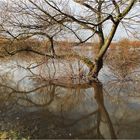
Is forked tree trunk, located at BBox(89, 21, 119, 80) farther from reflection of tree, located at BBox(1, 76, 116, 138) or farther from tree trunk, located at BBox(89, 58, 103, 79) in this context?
reflection of tree, located at BBox(1, 76, 116, 138)

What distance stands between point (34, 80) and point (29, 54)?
2.09 metres

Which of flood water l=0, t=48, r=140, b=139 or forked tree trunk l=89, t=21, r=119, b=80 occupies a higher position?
forked tree trunk l=89, t=21, r=119, b=80

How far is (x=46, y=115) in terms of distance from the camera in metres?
9.23

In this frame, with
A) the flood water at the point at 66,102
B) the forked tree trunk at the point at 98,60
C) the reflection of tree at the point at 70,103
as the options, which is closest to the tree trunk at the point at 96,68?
the forked tree trunk at the point at 98,60

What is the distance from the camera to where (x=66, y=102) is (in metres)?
10.5

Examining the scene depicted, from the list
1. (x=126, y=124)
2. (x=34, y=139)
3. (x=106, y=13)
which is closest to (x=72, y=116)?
(x=126, y=124)

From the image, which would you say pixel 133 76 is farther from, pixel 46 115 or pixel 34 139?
pixel 34 139

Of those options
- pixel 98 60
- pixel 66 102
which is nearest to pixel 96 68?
pixel 98 60

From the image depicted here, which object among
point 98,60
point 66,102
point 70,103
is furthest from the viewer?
point 98,60

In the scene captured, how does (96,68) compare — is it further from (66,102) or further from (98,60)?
(66,102)

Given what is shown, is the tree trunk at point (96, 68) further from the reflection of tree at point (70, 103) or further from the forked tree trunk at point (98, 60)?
the reflection of tree at point (70, 103)

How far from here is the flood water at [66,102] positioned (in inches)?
317

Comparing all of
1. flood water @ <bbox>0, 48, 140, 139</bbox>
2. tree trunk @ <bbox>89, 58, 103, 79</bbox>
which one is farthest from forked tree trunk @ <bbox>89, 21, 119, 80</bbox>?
flood water @ <bbox>0, 48, 140, 139</bbox>

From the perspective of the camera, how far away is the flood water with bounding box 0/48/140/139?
317 inches
